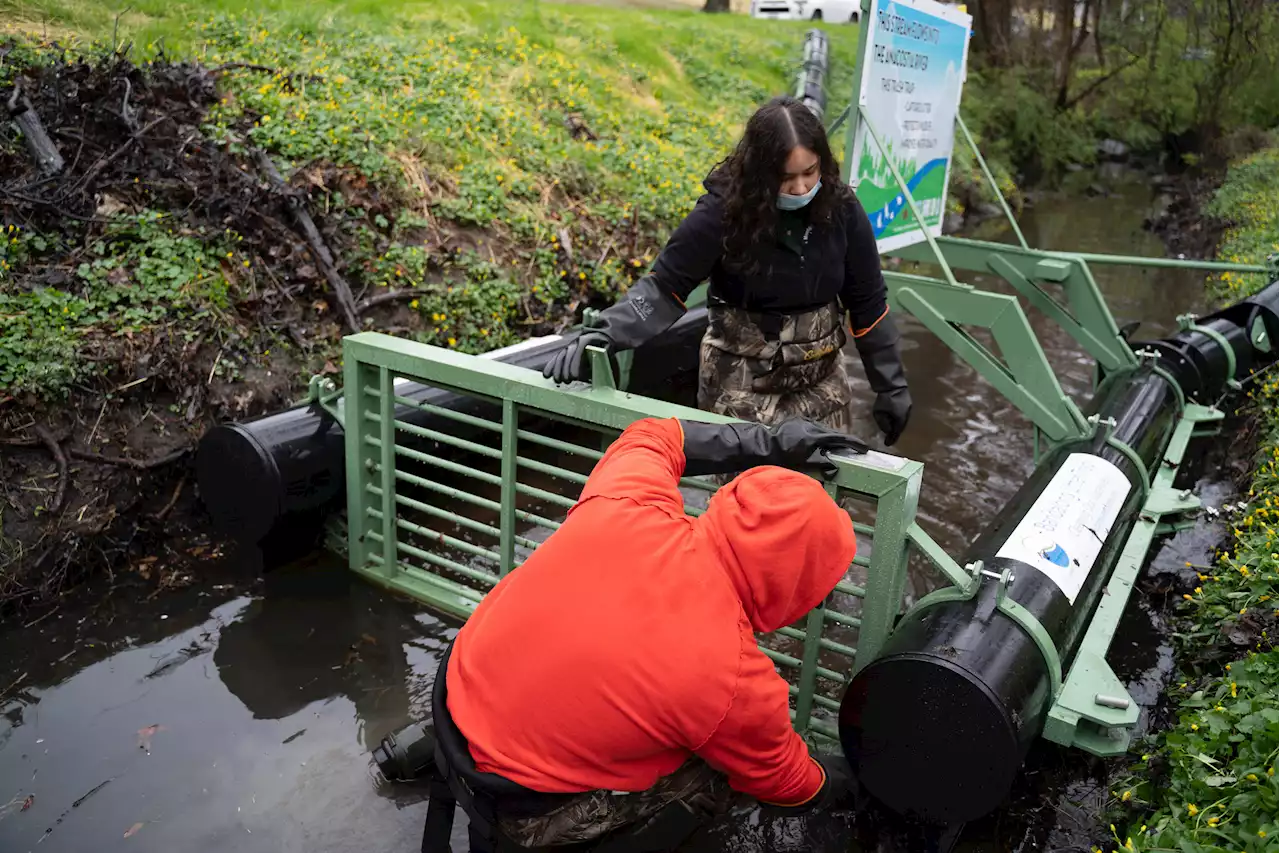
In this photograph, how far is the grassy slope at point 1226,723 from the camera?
7.81ft

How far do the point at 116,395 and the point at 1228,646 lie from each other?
4.74 meters

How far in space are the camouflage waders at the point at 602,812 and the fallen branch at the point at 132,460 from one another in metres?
2.91

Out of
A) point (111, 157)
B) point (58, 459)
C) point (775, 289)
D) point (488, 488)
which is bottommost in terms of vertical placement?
point (488, 488)

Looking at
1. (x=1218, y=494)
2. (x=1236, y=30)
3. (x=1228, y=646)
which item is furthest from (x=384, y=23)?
(x=1236, y=30)

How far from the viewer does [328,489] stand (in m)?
3.99

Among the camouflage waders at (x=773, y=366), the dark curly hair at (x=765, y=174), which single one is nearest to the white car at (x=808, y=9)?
the camouflage waders at (x=773, y=366)

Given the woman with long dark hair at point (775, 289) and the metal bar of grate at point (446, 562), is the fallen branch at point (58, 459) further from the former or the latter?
the woman with long dark hair at point (775, 289)

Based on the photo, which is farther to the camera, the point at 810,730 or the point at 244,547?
the point at 244,547

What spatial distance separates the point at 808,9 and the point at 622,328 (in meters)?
24.7

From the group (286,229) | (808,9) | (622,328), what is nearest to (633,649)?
(622,328)

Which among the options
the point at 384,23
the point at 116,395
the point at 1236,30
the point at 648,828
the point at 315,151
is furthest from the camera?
the point at 1236,30

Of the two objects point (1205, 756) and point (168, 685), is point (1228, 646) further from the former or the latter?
point (168, 685)

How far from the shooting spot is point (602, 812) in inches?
85.4

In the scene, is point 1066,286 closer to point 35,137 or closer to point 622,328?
point 622,328
